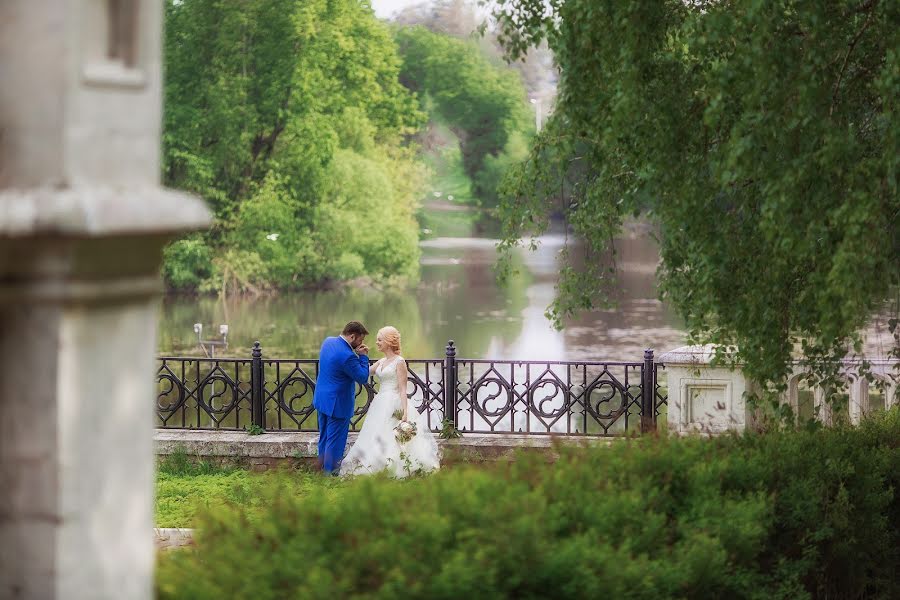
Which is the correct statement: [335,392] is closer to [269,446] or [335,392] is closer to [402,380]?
[402,380]

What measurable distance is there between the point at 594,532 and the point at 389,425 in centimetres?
737

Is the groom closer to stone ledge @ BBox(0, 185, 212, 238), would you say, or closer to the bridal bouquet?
the bridal bouquet

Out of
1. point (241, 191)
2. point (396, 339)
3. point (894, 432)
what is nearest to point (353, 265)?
point (241, 191)

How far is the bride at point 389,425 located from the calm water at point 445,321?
18101 millimetres

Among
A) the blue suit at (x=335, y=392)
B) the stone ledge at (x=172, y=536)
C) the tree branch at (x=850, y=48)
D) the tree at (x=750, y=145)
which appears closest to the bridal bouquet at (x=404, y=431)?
the blue suit at (x=335, y=392)

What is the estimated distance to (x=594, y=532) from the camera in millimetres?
5340

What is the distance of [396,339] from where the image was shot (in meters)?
12.5

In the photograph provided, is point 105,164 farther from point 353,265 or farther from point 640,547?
point 353,265

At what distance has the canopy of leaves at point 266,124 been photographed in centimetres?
3962

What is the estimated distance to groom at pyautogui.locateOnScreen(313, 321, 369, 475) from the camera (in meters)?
12.5

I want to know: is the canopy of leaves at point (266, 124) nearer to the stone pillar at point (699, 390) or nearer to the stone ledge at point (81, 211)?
the stone pillar at point (699, 390)

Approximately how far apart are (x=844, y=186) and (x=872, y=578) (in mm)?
2079

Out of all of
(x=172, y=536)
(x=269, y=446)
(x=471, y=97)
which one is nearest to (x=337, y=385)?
(x=269, y=446)

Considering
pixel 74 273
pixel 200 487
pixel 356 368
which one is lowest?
pixel 200 487
